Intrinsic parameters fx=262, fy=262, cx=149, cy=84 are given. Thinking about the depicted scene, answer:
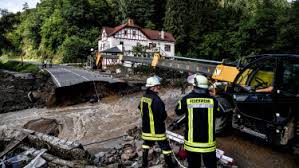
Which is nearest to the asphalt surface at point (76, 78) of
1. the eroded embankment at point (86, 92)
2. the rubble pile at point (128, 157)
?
the eroded embankment at point (86, 92)

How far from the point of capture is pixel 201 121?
395 cm

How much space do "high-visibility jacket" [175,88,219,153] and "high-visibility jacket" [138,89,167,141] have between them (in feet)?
3.33

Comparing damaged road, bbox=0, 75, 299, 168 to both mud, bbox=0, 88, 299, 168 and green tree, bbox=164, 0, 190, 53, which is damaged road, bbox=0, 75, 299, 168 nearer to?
mud, bbox=0, 88, 299, 168

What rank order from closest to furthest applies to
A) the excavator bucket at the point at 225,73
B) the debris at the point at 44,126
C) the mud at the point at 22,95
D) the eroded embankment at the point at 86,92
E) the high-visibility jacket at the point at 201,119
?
the high-visibility jacket at the point at 201,119
the excavator bucket at the point at 225,73
the debris at the point at 44,126
the eroded embankment at the point at 86,92
the mud at the point at 22,95

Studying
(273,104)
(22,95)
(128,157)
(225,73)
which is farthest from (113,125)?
(22,95)

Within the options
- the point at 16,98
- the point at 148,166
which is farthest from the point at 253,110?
the point at 16,98

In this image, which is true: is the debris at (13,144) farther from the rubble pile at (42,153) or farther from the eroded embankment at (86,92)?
the eroded embankment at (86,92)

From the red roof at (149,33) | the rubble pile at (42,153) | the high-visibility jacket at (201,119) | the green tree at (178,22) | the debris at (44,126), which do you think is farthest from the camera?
the green tree at (178,22)

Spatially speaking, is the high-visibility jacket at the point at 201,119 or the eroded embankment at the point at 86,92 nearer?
the high-visibility jacket at the point at 201,119

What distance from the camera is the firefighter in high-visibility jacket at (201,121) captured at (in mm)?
3934

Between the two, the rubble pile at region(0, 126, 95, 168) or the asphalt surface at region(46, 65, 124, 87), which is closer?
the rubble pile at region(0, 126, 95, 168)

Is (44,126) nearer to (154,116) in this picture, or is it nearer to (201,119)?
(154,116)

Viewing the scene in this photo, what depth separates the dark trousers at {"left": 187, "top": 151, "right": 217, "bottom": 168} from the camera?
13.2 ft

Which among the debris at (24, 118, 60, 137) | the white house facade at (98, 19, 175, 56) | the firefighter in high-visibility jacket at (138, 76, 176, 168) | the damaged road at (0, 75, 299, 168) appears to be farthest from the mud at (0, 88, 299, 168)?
the white house facade at (98, 19, 175, 56)
